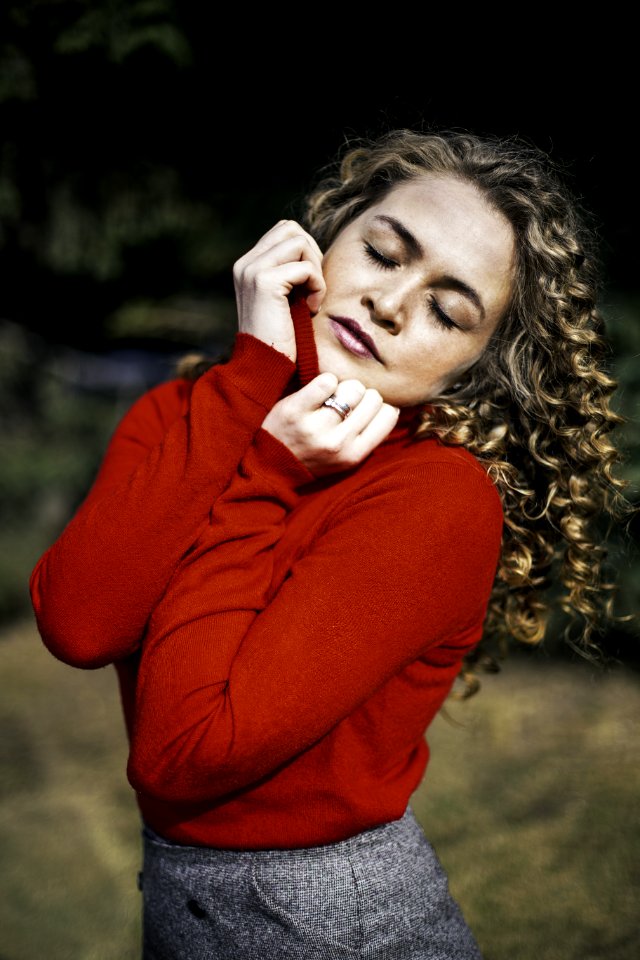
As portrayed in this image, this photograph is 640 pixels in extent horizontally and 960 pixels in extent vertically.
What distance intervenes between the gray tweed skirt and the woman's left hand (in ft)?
2.52

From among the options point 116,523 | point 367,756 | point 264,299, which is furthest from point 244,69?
point 367,756

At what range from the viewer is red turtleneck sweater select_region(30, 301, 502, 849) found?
47.2 inches

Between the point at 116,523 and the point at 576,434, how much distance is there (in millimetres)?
1104

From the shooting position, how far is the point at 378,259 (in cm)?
156

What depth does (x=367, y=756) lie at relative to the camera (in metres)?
1.42

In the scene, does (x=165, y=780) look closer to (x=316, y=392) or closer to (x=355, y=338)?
(x=316, y=392)

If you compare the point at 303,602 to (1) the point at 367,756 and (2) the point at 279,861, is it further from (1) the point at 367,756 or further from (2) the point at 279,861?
(2) the point at 279,861

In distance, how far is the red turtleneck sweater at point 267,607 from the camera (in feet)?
3.93

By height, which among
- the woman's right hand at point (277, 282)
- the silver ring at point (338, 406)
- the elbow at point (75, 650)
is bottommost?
the elbow at point (75, 650)

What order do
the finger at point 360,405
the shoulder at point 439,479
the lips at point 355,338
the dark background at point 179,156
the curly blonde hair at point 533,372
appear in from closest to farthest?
the shoulder at point 439,479
the finger at point 360,405
the lips at point 355,338
the curly blonde hair at point 533,372
the dark background at point 179,156

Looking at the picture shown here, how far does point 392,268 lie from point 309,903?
4.26 ft

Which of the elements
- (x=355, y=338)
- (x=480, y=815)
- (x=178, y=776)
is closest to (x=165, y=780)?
(x=178, y=776)

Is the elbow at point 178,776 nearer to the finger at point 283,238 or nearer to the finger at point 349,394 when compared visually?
the finger at point 349,394

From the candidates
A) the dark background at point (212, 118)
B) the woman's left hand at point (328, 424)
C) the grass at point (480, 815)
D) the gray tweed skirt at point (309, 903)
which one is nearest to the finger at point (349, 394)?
the woman's left hand at point (328, 424)
